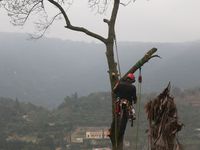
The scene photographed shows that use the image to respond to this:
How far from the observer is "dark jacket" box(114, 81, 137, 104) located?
27.2ft

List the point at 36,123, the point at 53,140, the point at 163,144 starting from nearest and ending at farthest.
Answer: the point at 163,144, the point at 53,140, the point at 36,123

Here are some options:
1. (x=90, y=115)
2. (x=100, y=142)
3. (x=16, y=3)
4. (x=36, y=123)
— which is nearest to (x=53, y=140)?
(x=100, y=142)

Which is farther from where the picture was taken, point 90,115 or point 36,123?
point 90,115

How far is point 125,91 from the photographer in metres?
8.30

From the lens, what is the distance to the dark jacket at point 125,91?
27.2 ft

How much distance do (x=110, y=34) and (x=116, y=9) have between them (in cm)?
53

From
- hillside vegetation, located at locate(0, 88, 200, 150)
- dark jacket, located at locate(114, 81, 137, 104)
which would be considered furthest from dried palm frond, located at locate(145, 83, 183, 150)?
hillside vegetation, located at locate(0, 88, 200, 150)

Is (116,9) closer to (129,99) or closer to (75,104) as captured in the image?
(129,99)

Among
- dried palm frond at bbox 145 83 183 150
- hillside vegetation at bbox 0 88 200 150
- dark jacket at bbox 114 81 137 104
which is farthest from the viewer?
hillside vegetation at bbox 0 88 200 150

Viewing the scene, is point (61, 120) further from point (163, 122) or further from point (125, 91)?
point (163, 122)

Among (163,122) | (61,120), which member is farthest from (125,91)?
(61,120)

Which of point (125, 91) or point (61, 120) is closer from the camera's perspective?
point (125, 91)

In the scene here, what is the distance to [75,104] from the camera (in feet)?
509

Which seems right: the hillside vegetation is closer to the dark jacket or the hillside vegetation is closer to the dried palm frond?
the dark jacket
